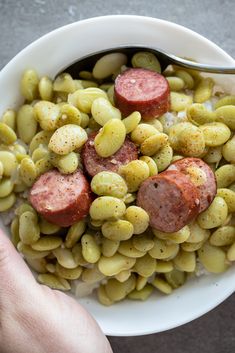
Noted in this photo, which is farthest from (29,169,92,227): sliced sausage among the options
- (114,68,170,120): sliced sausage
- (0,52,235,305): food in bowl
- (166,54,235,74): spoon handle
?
(166,54,235,74): spoon handle

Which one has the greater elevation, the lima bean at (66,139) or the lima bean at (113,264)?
the lima bean at (66,139)

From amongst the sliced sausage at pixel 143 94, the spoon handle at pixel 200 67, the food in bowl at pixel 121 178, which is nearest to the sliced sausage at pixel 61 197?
the food in bowl at pixel 121 178

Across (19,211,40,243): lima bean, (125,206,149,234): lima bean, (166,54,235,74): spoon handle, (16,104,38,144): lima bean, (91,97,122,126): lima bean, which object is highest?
(166,54,235,74): spoon handle

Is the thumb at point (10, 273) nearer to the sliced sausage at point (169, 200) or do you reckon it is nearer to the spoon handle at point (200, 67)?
the sliced sausage at point (169, 200)

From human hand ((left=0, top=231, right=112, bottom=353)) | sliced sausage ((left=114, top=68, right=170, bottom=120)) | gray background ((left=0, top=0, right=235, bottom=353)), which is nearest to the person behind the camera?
human hand ((left=0, top=231, right=112, bottom=353))

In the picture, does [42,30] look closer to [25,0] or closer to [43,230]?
[25,0]

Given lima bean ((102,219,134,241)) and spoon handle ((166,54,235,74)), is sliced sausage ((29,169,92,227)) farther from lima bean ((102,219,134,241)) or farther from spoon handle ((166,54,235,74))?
spoon handle ((166,54,235,74))
